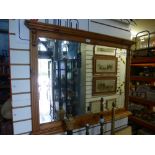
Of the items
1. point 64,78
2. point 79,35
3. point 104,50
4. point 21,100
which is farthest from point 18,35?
point 104,50

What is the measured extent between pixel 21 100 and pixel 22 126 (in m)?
0.27

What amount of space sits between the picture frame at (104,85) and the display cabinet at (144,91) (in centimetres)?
88

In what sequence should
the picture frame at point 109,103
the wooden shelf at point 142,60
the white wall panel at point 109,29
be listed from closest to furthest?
the white wall panel at point 109,29 → the picture frame at point 109,103 → the wooden shelf at point 142,60

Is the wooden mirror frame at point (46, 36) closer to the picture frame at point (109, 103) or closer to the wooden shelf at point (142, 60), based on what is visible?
the picture frame at point (109, 103)

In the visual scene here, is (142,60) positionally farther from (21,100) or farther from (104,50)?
(21,100)

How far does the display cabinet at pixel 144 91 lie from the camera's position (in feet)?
9.88

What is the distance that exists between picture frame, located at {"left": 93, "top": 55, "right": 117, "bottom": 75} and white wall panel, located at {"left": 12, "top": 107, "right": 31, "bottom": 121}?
1.23 meters

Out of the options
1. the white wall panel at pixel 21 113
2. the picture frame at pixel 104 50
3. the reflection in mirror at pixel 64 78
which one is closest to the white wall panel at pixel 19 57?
the white wall panel at pixel 21 113

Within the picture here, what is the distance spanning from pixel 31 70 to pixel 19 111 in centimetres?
43

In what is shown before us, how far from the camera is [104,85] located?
2.59 meters
